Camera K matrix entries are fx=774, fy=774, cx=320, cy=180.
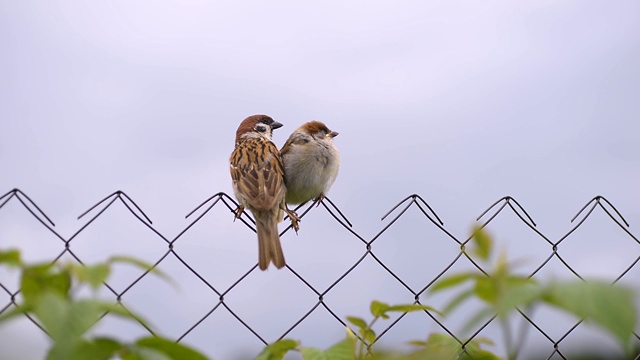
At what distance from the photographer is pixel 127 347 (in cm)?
65

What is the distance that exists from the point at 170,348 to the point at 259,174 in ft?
9.90

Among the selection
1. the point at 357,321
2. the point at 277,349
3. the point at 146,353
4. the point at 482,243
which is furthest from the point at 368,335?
the point at 146,353

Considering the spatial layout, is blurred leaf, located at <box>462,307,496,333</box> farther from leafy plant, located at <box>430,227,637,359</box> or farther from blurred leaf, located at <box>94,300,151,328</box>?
blurred leaf, located at <box>94,300,151,328</box>

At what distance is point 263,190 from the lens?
3547 mm

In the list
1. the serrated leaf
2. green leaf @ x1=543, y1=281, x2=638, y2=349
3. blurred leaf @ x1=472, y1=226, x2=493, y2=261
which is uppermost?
blurred leaf @ x1=472, y1=226, x2=493, y2=261

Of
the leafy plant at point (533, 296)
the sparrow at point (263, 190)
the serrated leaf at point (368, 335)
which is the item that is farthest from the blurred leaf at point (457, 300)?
the sparrow at point (263, 190)

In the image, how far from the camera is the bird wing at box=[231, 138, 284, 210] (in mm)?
3473

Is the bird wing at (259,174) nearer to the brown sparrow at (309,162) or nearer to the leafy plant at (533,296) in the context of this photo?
the brown sparrow at (309,162)

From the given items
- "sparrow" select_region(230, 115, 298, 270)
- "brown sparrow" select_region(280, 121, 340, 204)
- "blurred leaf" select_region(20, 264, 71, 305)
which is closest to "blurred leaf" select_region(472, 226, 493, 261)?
"blurred leaf" select_region(20, 264, 71, 305)

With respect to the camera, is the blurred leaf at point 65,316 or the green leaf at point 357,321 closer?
the blurred leaf at point 65,316

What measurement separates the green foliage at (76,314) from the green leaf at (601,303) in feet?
1.01

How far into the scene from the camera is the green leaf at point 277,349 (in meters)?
1.13

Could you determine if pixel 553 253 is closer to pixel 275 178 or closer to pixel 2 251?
pixel 275 178

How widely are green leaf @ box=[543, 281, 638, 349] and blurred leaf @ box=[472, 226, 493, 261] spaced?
0.29ft
